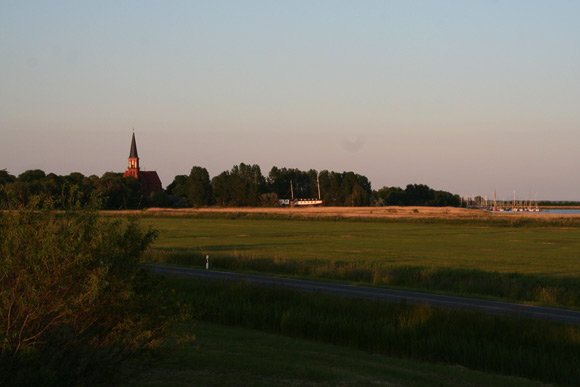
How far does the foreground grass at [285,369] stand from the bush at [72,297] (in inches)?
44.7

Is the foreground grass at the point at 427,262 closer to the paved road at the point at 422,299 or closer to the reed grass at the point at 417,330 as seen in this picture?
the paved road at the point at 422,299

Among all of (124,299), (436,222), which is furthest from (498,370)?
(436,222)

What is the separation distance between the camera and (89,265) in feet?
29.7

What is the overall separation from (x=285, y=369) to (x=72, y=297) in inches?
178

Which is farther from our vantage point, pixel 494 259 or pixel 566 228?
pixel 566 228

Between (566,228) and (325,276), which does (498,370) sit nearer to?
(325,276)

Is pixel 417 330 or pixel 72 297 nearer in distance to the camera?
pixel 72 297

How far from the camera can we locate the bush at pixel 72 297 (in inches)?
338

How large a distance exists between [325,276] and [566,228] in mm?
80575

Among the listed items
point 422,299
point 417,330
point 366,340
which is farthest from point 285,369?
point 422,299

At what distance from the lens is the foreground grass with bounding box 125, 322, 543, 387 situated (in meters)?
10.9

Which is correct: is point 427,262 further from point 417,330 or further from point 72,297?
point 72,297

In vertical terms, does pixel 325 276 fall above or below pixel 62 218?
below

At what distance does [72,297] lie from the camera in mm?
8836
